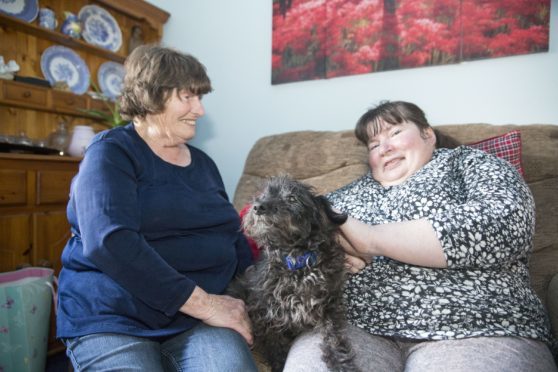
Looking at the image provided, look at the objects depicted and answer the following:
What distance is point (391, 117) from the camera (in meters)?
1.64

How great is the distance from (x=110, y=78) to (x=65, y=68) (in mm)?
429

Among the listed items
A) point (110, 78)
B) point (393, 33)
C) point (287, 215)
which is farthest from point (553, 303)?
point (110, 78)

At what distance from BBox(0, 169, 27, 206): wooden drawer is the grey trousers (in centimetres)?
217

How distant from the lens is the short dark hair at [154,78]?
53.8 inches

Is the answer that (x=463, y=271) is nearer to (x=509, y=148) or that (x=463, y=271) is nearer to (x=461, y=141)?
(x=509, y=148)

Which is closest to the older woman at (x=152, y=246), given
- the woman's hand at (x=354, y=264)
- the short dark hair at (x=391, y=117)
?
the woman's hand at (x=354, y=264)

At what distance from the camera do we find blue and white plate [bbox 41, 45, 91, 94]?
3160 millimetres

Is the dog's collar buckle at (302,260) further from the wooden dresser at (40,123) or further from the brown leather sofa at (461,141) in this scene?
the wooden dresser at (40,123)

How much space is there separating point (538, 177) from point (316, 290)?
1.31m

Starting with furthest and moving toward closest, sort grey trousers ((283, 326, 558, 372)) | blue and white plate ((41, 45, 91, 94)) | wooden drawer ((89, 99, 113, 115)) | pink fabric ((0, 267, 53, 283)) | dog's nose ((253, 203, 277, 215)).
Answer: wooden drawer ((89, 99, 113, 115)) < blue and white plate ((41, 45, 91, 94)) < pink fabric ((0, 267, 53, 283)) < dog's nose ((253, 203, 277, 215)) < grey trousers ((283, 326, 558, 372))

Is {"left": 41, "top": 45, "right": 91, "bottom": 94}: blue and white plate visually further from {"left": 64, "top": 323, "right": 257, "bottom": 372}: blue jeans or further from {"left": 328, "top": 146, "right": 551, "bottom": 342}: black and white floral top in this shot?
{"left": 328, "top": 146, "right": 551, "bottom": 342}: black and white floral top

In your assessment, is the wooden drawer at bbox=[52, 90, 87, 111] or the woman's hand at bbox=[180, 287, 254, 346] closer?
the woman's hand at bbox=[180, 287, 254, 346]

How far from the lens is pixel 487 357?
3.36 feet

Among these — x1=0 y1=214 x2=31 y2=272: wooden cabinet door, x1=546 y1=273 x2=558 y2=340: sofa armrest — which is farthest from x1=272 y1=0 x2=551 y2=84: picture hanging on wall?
x1=0 y1=214 x2=31 y2=272: wooden cabinet door
